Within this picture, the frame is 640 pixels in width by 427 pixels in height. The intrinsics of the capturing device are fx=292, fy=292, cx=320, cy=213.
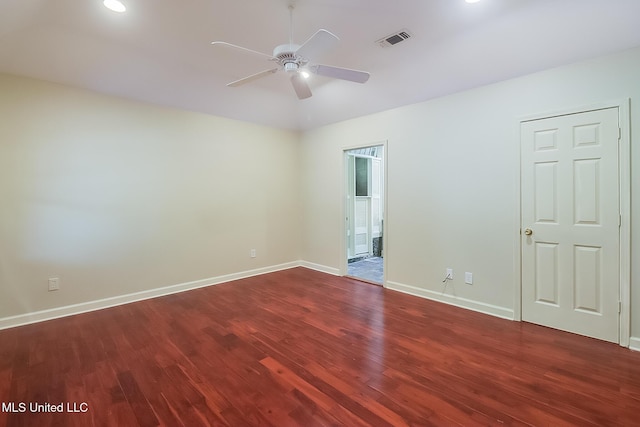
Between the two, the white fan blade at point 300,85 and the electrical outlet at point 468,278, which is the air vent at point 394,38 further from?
the electrical outlet at point 468,278

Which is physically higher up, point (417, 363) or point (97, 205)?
point (97, 205)

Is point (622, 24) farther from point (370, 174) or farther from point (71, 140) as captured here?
point (71, 140)

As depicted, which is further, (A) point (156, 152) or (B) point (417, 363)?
(A) point (156, 152)

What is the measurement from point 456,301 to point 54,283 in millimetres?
4539

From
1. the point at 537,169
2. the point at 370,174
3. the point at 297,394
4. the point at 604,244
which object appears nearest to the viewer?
the point at 297,394

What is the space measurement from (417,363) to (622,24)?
3059mm

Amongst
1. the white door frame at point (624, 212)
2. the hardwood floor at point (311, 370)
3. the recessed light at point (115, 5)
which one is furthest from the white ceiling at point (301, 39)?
the hardwood floor at point (311, 370)

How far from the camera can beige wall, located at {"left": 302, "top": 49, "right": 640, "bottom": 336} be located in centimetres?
261

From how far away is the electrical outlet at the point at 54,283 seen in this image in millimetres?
3156

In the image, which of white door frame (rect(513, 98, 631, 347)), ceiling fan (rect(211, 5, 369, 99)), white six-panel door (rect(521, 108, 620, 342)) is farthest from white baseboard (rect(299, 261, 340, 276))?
white door frame (rect(513, 98, 631, 347))

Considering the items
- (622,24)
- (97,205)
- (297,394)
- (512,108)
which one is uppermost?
(622,24)

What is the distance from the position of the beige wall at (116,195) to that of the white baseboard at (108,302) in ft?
0.21

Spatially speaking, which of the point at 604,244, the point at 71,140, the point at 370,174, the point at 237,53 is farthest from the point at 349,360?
the point at 370,174

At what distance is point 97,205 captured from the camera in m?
3.41
